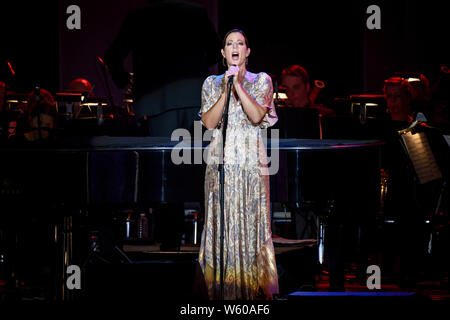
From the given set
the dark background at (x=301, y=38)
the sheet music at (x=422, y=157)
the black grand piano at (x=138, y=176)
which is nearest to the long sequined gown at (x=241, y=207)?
the black grand piano at (x=138, y=176)

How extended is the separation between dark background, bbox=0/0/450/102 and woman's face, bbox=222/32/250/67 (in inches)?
229

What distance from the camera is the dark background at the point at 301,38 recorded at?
893 centimetres

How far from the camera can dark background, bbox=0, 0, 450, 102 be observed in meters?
8.93

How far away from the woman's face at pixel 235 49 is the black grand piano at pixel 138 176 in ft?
2.77

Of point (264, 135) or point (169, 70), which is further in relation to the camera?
point (169, 70)

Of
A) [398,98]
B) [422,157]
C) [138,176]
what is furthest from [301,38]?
[138,176]

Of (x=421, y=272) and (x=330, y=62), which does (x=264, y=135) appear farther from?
(x=330, y=62)

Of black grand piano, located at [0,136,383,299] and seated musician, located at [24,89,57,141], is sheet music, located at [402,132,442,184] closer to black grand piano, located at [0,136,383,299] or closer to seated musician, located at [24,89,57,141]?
black grand piano, located at [0,136,383,299]

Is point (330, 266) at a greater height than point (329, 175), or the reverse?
point (329, 175)

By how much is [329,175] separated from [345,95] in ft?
17.7

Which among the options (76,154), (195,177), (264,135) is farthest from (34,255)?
(264,135)

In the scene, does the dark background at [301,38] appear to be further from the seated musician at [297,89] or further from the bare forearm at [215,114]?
the bare forearm at [215,114]

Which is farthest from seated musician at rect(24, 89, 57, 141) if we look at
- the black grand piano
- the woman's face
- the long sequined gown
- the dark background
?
the dark background
